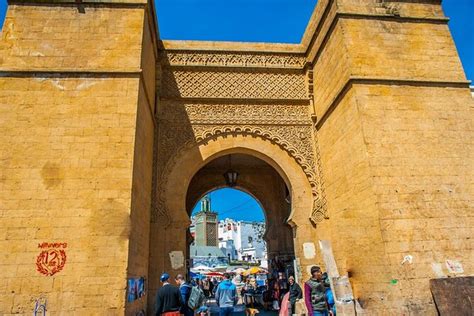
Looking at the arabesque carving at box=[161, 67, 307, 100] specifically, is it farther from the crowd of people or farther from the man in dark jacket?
the man in dark jacket

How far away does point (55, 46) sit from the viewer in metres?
5.30

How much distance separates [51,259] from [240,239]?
46.9 metres

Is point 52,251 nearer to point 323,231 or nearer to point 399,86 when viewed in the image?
point 323,231

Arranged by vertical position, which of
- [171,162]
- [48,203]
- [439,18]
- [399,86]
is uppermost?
[439,18]

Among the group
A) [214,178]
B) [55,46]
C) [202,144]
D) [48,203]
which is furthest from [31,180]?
[214,178]

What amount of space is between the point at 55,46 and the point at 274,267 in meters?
7.40

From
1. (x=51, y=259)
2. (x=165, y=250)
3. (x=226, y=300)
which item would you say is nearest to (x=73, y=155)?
(x=51, y=259)

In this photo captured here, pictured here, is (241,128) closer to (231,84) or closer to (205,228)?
(231,84)

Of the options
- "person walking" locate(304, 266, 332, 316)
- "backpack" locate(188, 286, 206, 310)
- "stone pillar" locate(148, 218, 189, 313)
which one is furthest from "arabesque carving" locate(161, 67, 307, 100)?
"person walking" locate(304, 266, 332, 316)

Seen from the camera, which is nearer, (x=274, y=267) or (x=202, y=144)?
(x=202, y=144)

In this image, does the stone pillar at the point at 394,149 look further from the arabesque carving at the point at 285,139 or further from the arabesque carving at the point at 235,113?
the arabesque carving at the point at 235,113

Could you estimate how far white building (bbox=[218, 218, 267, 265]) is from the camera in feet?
154

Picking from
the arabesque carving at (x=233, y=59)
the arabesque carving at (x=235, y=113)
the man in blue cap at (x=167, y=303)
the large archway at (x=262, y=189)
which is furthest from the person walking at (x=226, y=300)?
the arabesque carving at (x=233, y=59)

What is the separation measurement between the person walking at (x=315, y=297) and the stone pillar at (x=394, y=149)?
156 centimetres
